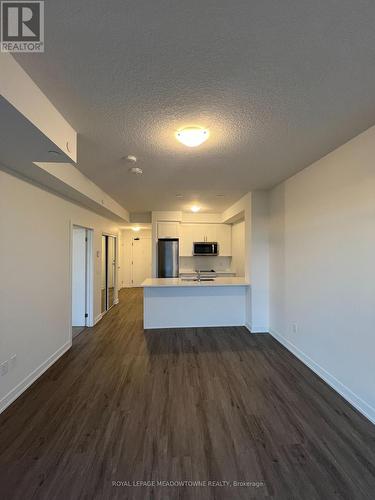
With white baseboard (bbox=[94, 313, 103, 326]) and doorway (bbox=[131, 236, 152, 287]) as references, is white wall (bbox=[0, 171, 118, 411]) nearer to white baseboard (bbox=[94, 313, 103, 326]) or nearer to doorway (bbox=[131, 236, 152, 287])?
A: white baseboard (bbox=[94, 313, 103, 326])

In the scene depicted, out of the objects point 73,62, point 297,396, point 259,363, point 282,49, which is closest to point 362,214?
point 282,49

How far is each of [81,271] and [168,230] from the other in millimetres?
2590

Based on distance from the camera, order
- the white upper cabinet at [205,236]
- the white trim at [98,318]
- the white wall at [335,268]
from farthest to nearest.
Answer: the white upper cabinet at [205,236] → the white trim at [98,318] → the white wall at [335,268]

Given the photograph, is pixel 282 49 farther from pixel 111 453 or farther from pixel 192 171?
pixel 111 453

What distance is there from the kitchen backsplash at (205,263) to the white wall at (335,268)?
3556 millimetres

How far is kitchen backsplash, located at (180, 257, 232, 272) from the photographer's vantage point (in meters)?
7.22

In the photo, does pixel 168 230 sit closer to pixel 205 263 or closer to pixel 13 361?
pixel 205 263

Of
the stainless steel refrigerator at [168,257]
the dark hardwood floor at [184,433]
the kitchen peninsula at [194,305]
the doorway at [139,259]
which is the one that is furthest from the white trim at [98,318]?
the doorway at [139,259]

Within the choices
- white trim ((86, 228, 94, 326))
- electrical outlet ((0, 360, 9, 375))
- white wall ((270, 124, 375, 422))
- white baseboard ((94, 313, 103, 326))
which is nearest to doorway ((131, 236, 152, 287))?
white baseboard ((94, 313, 103, 326))

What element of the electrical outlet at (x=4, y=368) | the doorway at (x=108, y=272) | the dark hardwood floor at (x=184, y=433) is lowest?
the dark hardwood floor at (x=184, y=433)

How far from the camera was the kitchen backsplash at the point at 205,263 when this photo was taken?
23.7 ft
